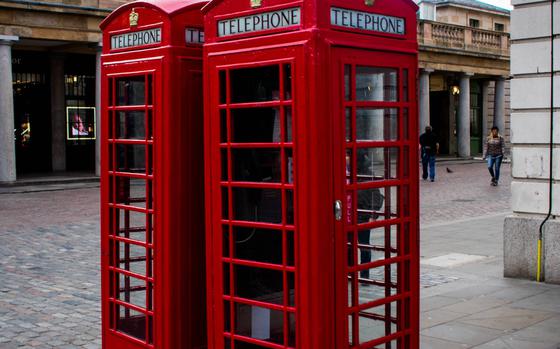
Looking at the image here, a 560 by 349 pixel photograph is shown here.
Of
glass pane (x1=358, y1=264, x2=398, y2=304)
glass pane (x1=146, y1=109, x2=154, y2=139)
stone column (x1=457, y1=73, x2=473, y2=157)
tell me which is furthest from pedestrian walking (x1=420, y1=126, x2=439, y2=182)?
glass pane (x1=146, y1=109, x2=154, y2=139)

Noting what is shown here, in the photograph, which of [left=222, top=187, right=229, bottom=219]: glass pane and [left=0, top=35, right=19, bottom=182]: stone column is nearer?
[left=222, top=187, right=229, bottom=219]: glass pane

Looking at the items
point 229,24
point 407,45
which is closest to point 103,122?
point 229,24

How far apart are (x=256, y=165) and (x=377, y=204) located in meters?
→ 0.84

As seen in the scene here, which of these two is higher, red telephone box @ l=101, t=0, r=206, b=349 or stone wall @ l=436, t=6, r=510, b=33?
stone wall @ l=436, t=6, r=510, b=33

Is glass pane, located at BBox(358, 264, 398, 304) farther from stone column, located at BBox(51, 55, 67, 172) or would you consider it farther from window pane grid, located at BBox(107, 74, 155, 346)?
stone column, located at BBox(51, 55, 67, 172)

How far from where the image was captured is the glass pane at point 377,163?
166 inches

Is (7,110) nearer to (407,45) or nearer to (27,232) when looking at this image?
(27,232)

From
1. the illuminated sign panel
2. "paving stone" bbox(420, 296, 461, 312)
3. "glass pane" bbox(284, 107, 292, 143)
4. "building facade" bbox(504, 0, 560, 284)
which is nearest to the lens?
"glass pane" bbox(284, 107, 292, 143)

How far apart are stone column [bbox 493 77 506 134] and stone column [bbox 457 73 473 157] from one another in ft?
9.79

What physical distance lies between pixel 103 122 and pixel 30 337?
268 centimetres

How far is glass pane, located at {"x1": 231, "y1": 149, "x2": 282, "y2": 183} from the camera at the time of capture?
13.8 ft

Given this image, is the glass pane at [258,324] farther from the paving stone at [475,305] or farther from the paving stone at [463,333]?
the paving stone at [475,305]

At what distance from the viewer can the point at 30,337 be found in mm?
6789

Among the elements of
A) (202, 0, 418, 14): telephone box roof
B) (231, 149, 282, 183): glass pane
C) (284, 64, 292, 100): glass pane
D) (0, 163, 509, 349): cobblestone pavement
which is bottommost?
(0, 163, 509, 349): cobblestone pavement
